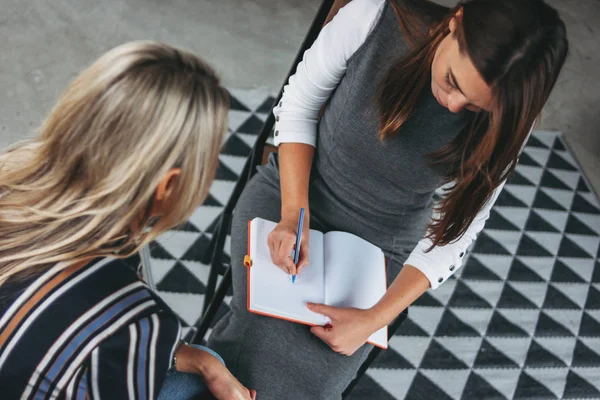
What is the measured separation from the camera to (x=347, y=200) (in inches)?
48.7

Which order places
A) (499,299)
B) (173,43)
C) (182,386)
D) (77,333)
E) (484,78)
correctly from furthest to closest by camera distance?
1. (173,43)
2. (499,299)
3. (182,386)
4. (484,78)
5. (77,333)

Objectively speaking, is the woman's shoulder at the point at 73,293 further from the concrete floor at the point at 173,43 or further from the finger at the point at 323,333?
the concrete floor at the point at 173,43

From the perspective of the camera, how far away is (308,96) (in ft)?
4.00

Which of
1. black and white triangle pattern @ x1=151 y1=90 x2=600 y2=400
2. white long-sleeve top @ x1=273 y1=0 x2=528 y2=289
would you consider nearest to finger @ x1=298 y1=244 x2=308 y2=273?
white long-sleeve top @ x1=273 y1=0 x2=528 y2=289

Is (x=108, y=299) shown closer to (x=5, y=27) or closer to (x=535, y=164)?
(x=5, y=27)

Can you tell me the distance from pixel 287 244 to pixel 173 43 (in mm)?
1343

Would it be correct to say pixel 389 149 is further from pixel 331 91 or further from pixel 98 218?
pixel 98 218

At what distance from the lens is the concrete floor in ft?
6.55

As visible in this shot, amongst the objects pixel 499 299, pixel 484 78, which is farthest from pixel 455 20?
pixel 499 299

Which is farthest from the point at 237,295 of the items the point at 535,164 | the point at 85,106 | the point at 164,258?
the point at 535,164

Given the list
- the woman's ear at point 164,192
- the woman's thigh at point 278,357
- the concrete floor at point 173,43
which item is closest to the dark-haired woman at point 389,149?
the woman's thigh at point 278,357

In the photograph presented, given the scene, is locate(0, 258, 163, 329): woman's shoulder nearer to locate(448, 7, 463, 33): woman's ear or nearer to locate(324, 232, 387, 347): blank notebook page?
locate(324, 232, 387, 347): blank notebook page

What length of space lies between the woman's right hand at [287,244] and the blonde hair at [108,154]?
0.37 meters

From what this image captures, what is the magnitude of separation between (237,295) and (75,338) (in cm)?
48
